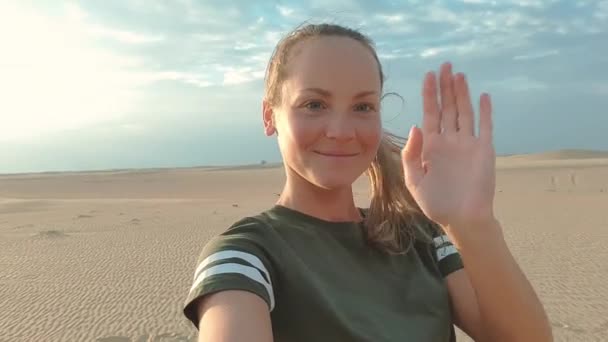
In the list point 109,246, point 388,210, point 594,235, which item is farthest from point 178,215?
point 388,210

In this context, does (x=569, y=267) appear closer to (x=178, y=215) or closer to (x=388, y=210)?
(x=388, y=210)

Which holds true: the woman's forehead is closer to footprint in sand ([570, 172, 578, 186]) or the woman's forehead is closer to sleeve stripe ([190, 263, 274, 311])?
sleeve stripe ([190, 263, 274, 311])

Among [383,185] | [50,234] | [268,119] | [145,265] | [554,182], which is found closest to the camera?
[268,119]

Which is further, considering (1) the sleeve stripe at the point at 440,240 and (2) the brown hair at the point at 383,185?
(1) the sleeve stripe at the point at 440,240

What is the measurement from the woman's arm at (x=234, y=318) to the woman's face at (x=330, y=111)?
55cm

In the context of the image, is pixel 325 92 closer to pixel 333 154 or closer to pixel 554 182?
pixel 333 154

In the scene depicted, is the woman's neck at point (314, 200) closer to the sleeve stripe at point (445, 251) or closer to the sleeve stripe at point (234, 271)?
the sleeve stripe at point (445, 251)

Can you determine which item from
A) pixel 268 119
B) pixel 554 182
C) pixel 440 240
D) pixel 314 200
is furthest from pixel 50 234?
pixel 554 182

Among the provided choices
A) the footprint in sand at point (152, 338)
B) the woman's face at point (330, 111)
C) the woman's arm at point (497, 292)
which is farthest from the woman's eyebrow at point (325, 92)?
the footprint in sand at point (152, 338)

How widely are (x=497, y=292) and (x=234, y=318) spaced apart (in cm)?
84

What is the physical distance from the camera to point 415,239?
6.79 ft

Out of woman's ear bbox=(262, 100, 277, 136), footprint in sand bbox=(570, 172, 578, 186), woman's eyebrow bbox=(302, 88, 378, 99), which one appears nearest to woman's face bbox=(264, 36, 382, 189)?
woman's eyebrow bbox=(302, 88, 378, 99)

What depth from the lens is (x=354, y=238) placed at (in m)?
1.89

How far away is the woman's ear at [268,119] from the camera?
2.09 m
